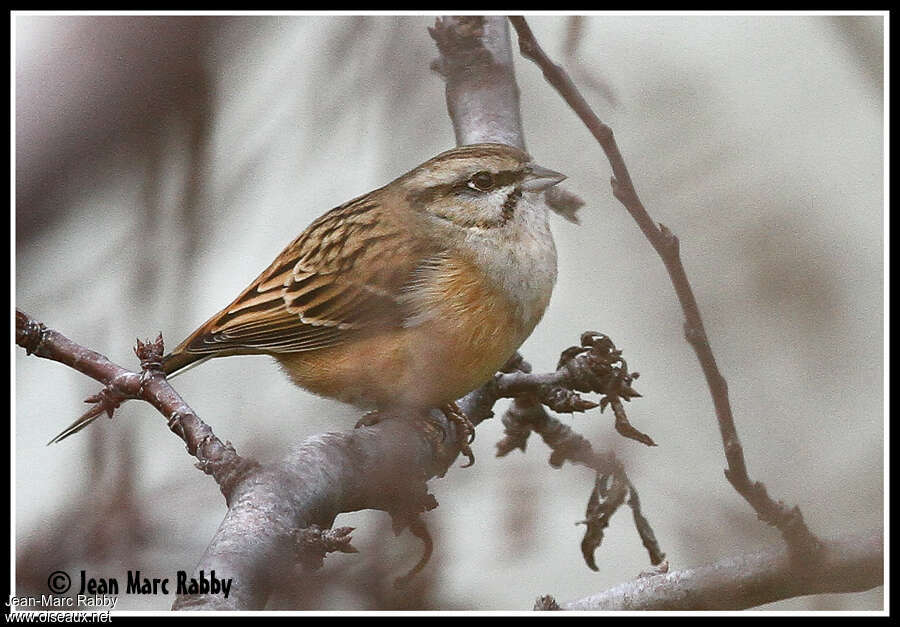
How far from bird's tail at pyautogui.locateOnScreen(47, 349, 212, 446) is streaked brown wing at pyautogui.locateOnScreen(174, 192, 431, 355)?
36 millimetres

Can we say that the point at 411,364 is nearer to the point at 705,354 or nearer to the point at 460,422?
the point at 460,422

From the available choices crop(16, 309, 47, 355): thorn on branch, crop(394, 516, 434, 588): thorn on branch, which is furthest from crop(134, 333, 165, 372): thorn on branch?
crop(394, 516, 434, 588): thorn on branch

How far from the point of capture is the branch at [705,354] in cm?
200

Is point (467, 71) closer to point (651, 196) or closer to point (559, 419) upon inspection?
point (651, 196)

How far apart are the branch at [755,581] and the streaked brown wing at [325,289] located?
37.5 inches

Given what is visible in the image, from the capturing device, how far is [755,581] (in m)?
2.31

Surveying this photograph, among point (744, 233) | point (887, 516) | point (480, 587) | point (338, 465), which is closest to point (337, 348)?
point (338, 465)

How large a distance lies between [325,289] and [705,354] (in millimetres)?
1188

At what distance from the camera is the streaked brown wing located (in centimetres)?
262

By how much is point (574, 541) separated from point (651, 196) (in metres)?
0.95

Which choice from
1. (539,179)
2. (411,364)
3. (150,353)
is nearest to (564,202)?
(539,179)

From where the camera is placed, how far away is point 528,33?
8.14 feet

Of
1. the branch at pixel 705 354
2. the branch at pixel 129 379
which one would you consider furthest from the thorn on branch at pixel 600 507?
the branch at pixel 129 379

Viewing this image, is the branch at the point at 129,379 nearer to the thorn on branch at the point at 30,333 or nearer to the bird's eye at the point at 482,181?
the thorn on branch at the point at 30,333
